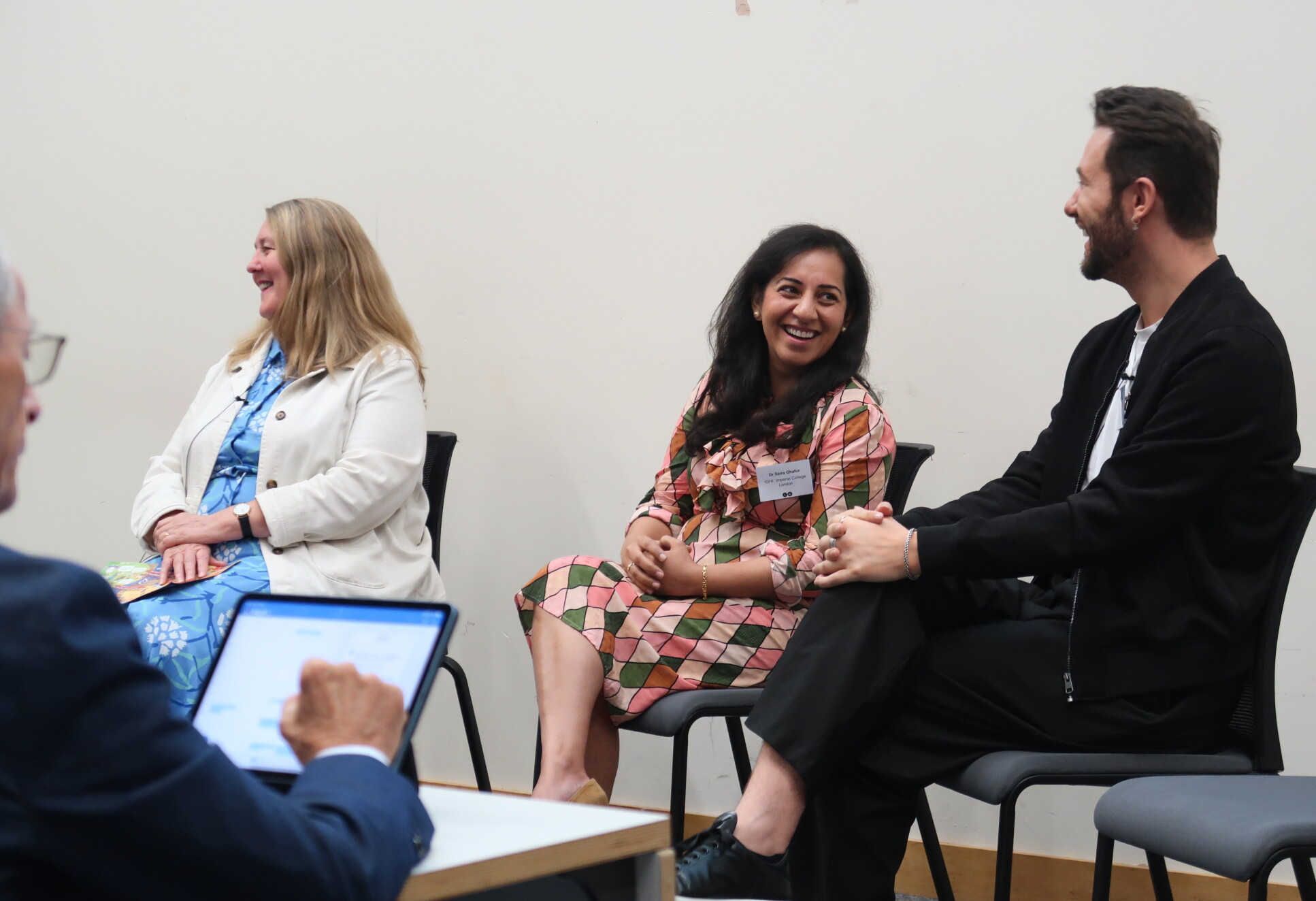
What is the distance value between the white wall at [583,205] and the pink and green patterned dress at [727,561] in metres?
0.46

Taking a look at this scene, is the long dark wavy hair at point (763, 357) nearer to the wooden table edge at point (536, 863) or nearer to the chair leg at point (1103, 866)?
the chair leg at point (1103, 866)

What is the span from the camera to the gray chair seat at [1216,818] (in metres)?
1.21

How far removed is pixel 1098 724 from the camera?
166 centimetres

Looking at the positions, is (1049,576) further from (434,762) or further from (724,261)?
(434,762)

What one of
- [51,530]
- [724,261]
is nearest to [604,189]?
[724,261]

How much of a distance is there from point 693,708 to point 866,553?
42 cm

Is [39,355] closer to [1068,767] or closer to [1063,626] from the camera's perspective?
[1068,767]

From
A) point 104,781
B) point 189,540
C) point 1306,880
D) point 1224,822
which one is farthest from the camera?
point 189,540

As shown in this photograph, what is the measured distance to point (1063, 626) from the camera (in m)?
1.77

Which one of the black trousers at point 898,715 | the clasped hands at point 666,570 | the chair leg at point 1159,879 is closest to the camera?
the black trousers at point 898,715

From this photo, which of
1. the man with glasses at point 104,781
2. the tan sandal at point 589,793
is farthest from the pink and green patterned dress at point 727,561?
the man with glasses at point 104,781

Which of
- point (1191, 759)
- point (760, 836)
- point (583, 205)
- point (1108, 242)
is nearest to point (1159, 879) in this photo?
point (1191, 759)

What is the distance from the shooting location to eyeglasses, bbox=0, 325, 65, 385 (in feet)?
2.32

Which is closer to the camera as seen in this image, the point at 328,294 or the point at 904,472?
the point at 904,472
